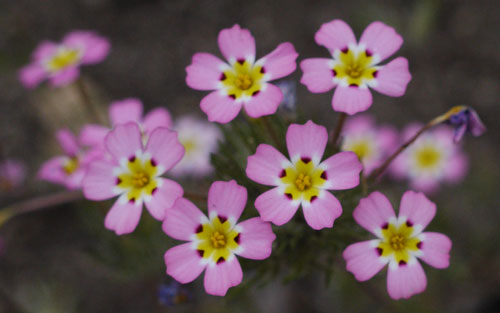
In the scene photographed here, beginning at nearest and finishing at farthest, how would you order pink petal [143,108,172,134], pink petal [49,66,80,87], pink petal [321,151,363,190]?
1. pink petal [321,151,363,190]
2. pink petal [143,108,172,134]
3. pink petal [49,66,80,87]

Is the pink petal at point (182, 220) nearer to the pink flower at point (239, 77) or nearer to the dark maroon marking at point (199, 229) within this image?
the dark maroon marking at point (199, 229)

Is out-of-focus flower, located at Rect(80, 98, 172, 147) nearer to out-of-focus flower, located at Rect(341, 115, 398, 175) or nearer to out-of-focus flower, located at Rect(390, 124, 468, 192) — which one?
out-of-focus flower, located at Rect(341, 115, 398, 175)

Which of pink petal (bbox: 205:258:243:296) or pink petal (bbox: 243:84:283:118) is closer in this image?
pink petal (bbox: 205:258:243:296)

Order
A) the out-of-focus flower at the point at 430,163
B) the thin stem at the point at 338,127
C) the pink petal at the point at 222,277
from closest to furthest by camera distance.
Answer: the pink petal at the point at 222,277
the thin stem at the point at 338,127
the out-of-focus flower at the point at 430,163

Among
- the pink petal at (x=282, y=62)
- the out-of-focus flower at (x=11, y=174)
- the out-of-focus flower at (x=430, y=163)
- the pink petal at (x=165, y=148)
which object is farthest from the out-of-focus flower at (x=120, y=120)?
the out-of-focus flower at (x=430, y=163)

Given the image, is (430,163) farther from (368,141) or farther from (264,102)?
(264,102)

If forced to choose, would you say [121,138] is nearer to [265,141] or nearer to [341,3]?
[265,141]

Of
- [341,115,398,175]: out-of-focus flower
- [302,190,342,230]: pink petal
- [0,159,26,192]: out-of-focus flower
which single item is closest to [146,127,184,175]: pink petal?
[302,190,342,230]: pink petal
